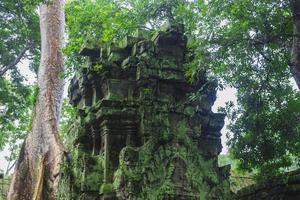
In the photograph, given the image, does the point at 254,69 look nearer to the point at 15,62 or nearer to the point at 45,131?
the point at 45,131

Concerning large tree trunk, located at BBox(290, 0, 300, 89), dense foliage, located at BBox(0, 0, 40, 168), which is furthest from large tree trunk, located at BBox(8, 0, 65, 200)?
large tree trunk, located at BBox(290, 0, 300, 89)

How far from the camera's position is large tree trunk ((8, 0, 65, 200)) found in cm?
752

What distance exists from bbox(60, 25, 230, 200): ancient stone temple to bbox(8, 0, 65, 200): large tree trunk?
9.34ft

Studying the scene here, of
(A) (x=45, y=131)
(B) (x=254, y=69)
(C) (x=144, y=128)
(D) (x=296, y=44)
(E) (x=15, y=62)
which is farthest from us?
(E) (x=15, y=62)

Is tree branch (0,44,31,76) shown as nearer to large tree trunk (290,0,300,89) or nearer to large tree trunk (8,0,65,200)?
large tree trunk (8,0,65,200)

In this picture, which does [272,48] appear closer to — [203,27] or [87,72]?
[203,27]

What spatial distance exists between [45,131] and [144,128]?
4.80 meters

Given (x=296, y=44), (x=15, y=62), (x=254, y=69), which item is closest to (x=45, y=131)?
(x=15, y=62)

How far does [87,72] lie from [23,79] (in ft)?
27.0

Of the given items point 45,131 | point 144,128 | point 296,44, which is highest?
point 296,44

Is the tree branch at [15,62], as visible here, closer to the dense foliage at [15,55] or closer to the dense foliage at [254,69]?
the dense foliage at [15,55]

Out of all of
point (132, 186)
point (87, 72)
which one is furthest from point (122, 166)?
point (87, 72)

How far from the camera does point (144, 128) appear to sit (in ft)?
13.5

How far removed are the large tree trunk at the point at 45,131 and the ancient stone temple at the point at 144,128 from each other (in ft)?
9.34
